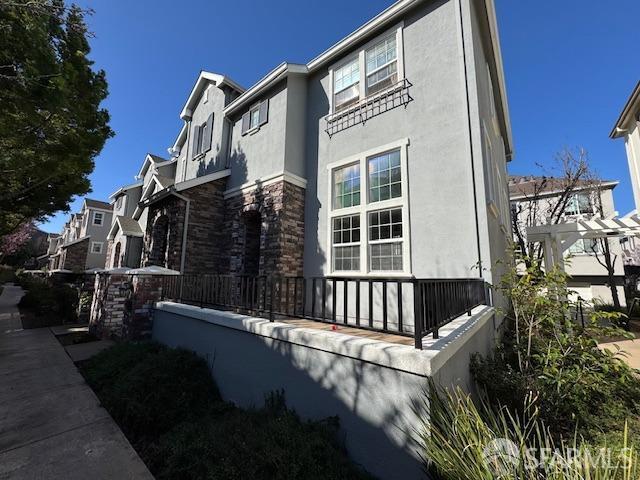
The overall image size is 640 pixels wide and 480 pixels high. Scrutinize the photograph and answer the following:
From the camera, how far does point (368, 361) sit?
2.75 m

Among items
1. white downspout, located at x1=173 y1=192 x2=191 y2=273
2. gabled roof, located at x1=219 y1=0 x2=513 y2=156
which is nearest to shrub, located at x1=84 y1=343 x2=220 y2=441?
white downspout, located at x1=173 y1=192 x2=191 y2=273

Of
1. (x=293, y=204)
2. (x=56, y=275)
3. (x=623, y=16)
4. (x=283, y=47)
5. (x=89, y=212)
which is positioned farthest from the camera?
(x=89, y=212)

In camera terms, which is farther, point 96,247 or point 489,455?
point 96,247

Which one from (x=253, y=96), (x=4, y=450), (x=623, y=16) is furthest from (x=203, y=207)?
(x=623, y=16)

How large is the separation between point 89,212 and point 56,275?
17034 mm

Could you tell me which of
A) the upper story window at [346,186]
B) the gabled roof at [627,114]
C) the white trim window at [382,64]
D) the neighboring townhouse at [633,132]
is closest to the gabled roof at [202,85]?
the white trim window at [382,64]

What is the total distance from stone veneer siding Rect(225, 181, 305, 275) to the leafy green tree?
5.39m

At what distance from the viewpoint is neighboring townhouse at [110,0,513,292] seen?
20.1 ft

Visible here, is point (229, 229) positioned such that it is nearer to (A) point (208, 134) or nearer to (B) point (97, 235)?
(A) point (208, 134)

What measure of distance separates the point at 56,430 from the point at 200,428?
79.5 inches

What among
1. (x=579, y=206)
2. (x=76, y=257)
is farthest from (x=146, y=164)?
(x=579, y=206)

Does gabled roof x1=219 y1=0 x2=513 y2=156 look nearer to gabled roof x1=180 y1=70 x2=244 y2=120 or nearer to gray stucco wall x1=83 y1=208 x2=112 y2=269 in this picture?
gabled roof x1=180 y1=70 x2=244 y2=120

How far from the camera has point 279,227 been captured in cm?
801

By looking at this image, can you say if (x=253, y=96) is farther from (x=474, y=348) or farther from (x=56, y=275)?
(x=56, y=275)
